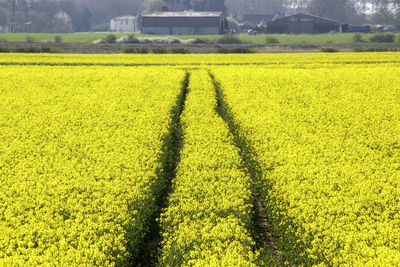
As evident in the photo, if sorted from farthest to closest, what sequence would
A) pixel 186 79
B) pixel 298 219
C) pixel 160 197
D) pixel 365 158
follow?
1. pixel 186 79
2. pixel 365 158
3. pixel 160 197
4. pixel 298 219

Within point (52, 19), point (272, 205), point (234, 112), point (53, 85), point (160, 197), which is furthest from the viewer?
point (52, 19)

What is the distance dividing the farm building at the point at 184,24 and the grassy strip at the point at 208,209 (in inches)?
3813

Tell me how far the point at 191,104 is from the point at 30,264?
13970 millimetres

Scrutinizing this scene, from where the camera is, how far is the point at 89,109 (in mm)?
18266

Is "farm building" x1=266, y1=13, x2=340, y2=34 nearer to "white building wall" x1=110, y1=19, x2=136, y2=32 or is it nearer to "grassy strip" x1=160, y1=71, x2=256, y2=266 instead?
"white building wall" x1=110, y1=19, x2=136, y2=32

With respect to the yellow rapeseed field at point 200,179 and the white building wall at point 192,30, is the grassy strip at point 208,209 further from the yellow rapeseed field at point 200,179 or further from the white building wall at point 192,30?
the white building wall at point 192,30

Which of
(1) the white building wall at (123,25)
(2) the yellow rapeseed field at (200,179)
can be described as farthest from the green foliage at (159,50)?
(1) the white building wall at (123,25)

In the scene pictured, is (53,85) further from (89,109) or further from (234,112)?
(234,112)

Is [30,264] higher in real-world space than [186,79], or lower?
lower

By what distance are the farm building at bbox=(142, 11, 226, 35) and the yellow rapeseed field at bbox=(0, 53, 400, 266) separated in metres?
89.7

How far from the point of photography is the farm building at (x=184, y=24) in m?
106

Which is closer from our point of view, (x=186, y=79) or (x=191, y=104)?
(x=191, y=104)

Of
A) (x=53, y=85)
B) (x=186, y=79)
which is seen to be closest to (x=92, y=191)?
(x=53, y=85)

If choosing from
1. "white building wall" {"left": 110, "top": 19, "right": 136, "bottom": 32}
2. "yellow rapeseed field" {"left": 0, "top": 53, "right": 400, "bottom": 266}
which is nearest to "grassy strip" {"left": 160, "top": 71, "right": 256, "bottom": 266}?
"yellow rapeseed field" {"left": 0, "top": 53, "right": 400, "bottom": 266}
